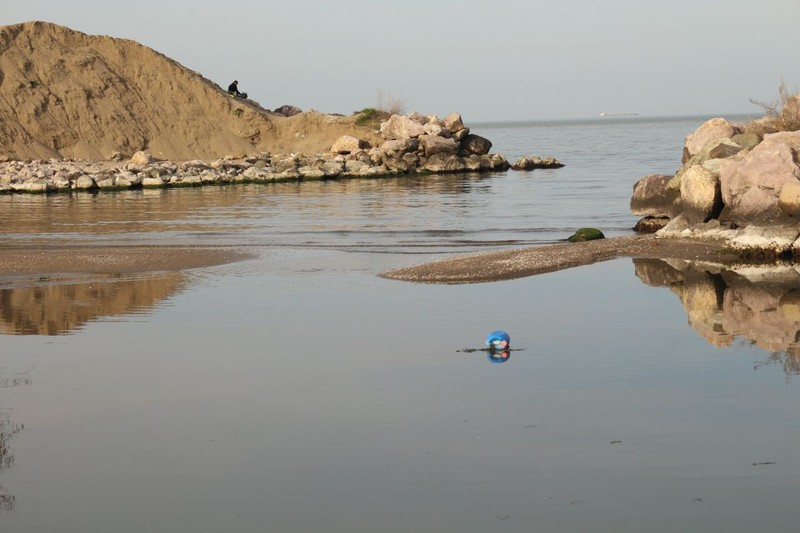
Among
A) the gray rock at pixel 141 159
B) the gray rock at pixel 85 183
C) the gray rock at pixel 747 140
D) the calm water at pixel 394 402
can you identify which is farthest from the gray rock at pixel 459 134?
the calm water at pixel 394 402

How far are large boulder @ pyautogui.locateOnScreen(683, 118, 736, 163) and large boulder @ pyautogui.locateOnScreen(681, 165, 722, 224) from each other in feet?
12.9

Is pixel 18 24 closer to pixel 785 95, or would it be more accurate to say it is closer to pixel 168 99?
pixel 168 99

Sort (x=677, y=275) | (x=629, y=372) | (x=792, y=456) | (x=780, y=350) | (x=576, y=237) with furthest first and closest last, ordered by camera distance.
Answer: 1. (x=576, y=237)
2. (x=677, y=275)
3. (x=780, y=350)
4. (x=629, y=372)
5. (x=792, y=456)

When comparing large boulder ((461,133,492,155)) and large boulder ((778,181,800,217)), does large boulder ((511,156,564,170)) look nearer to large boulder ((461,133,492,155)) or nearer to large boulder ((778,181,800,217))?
large boulder ((461,133,492,155))

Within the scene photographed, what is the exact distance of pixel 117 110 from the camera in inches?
2516

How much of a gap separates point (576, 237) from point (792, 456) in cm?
1664

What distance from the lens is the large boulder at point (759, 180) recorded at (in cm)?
2136

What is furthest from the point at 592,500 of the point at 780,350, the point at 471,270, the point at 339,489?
the point at 471,270

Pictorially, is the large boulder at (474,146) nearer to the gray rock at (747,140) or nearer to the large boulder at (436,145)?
the large boulder at (436,145)

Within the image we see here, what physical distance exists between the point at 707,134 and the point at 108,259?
1479 cm

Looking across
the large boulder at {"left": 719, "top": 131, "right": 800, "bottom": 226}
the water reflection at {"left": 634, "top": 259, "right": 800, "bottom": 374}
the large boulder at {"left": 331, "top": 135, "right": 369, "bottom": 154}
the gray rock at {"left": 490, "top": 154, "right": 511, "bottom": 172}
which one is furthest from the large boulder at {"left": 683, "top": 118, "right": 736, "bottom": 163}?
the large boulder at {"left": 331, "top": 135, "right": 369, "bottom": 154}

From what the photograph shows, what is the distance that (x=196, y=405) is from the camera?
1121 cm

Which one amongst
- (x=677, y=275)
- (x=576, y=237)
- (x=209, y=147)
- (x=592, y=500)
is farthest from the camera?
(x=209, y=147)

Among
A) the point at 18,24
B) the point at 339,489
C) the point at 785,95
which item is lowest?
the point at 339,489
